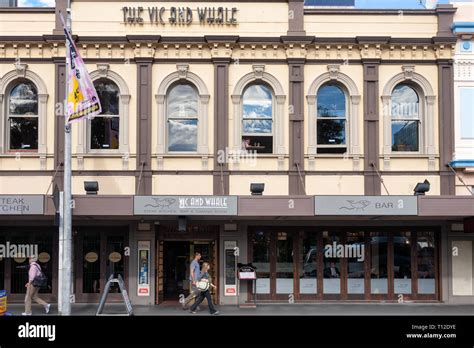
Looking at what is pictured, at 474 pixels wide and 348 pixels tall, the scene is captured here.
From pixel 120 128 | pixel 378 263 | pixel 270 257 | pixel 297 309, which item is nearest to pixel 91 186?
pixel 120 128

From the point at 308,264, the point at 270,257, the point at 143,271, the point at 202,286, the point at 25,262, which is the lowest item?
the point at 202,286

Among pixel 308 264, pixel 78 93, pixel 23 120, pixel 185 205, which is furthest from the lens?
pixel 308 264

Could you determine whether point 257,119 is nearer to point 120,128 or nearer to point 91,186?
point 120,128

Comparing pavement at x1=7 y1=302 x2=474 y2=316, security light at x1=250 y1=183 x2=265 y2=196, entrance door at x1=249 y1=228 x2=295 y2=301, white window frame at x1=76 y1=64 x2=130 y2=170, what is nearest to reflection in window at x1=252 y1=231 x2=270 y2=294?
entrance door at x1=249 y1=228 x2=295 y2=301

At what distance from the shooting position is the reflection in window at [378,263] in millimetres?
17312

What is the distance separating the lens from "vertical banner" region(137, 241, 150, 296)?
1670 centimetres

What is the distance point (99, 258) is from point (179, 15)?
26.6 ft

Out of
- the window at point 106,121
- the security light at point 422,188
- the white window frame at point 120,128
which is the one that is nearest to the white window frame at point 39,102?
the white window frame at point 120,128

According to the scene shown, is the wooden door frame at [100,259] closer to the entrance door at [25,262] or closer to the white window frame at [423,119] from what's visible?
the entrance door at [25,262]

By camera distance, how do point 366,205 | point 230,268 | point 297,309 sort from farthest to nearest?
1. point 230,268
2. point 297,309
3. point 366,205

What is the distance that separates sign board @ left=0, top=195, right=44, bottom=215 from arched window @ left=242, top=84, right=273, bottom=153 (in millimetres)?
6315

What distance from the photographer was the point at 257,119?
17.4 metres

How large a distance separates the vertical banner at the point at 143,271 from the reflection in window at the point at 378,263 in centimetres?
708

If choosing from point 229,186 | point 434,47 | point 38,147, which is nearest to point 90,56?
point 38,147
